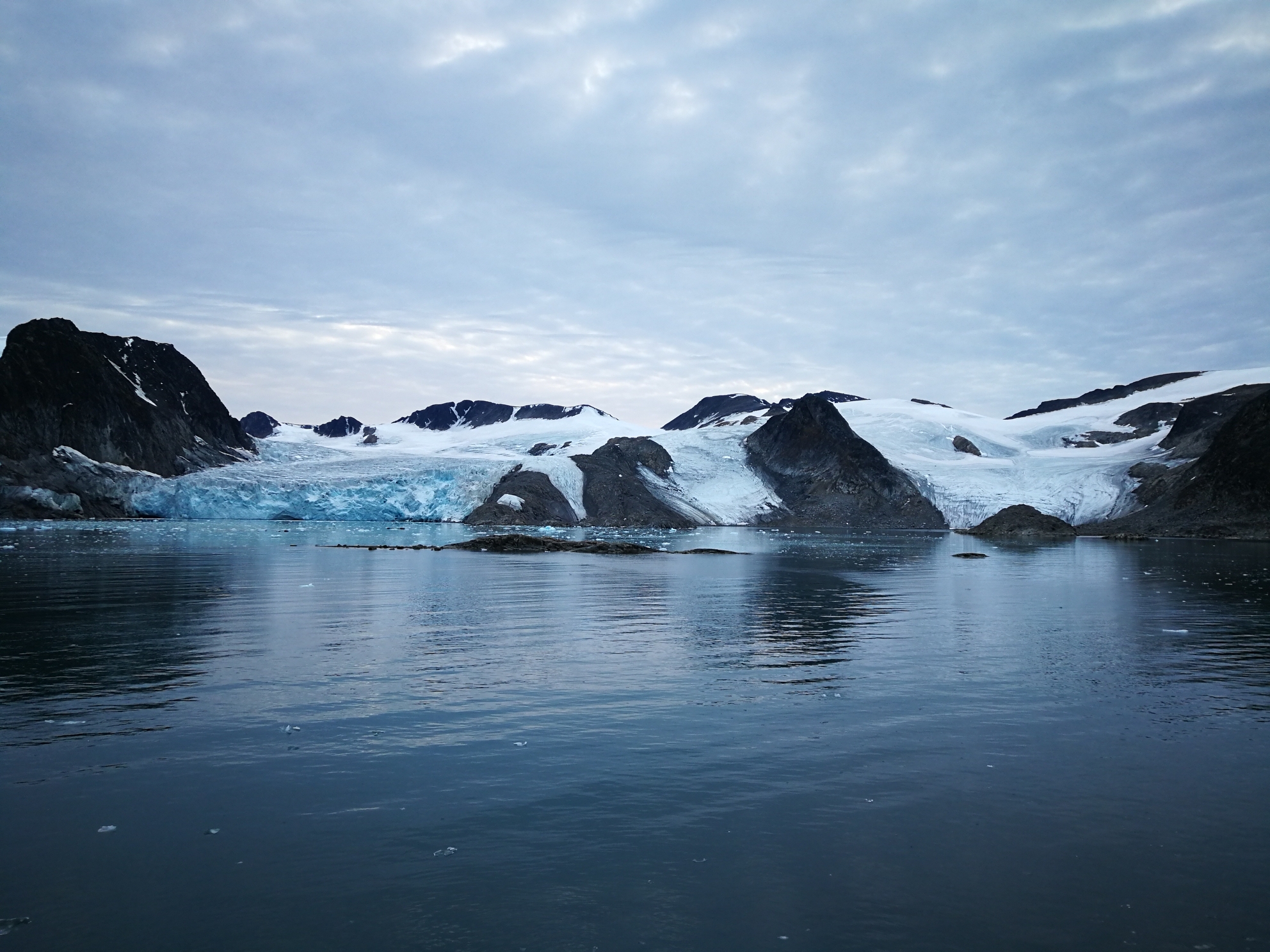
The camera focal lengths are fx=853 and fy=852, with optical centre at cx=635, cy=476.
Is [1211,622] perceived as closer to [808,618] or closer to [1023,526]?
[808,618]

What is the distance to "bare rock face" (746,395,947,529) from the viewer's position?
110188mm

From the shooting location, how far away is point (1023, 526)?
88375 mm

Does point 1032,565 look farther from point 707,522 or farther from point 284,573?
point 707,522

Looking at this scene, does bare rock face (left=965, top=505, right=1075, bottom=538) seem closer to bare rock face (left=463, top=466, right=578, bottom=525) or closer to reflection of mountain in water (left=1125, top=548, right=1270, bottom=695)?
reflection of mountain in water (left=1125, top=548, right=1270, bottom=695)

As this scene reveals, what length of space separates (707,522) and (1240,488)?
5453 centimetres

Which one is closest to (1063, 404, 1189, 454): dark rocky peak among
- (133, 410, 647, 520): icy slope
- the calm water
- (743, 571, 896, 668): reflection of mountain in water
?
(133, 410, 647, 520): icy slope

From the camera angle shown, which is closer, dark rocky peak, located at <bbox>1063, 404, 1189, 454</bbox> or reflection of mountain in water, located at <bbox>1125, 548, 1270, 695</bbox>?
reflection of mountain in water, located at <bbox>1125, 548, 1270, 695</bbox>

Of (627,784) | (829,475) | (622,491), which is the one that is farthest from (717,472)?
(627,784)

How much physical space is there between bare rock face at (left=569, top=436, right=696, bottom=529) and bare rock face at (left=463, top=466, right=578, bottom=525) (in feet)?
13.1

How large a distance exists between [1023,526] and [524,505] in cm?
5189

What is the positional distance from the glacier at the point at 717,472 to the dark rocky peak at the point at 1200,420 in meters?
2.90

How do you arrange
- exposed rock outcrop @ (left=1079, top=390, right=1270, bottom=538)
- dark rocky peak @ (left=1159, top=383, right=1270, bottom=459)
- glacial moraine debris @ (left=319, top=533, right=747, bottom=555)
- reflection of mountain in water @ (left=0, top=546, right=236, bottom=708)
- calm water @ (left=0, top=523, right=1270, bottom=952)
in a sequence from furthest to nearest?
1. dark rocky peak @ (left=1159, top=383, right=1270, bottom=459)
2. exposed rock outcrop @ (left=1079, top=390, right=1270, bottom=538)
3. glacial moraine debris @ (left=319, top=533, right=747, bottom=555)
4. reflection of mountain in water @ (left=0, top=546, right=236, bottom=708)
5. calm water @ (left=0, top=523, right=1270, bottom=952)

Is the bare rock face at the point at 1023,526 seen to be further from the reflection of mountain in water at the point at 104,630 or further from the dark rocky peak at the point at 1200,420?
the reflection of mountain in water at the point at 104,630

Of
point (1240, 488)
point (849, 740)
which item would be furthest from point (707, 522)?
point (849, 740)
